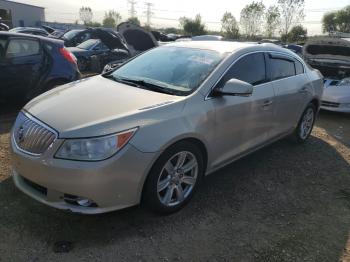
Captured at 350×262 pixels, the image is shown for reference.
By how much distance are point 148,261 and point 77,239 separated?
0.66 metres

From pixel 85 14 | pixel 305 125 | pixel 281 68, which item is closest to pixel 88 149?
pixel 281 68

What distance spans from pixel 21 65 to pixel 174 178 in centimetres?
443

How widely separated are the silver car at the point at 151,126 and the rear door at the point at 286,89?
3cm

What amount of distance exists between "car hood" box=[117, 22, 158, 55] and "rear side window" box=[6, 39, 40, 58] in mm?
5127

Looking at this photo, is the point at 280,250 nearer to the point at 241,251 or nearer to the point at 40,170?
the point at 241,251

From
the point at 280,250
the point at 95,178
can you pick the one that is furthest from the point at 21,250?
the point at 280,250

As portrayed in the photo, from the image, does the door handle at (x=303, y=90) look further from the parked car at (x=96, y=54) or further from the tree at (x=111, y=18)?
the tree at (x=111, y=18)

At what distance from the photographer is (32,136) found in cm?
324

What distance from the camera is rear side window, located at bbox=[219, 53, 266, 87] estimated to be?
4153mm

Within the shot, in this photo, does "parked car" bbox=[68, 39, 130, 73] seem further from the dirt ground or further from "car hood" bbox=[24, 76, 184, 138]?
"car hood" bbox=[24, 76, 184, 138]

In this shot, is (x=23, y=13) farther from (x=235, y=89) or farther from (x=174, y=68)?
(x=235, y=89)

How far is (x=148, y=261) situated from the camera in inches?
119

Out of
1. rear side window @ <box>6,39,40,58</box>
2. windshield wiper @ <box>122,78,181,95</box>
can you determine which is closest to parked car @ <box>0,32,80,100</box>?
rear side window @ <box>6,39,40,58</box>

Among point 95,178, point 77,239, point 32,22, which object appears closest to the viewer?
point 95,178
